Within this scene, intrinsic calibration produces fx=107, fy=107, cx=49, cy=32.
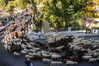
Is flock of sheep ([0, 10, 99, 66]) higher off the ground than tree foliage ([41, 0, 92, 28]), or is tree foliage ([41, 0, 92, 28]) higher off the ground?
tree foliage ([41, 0, 92, 28])

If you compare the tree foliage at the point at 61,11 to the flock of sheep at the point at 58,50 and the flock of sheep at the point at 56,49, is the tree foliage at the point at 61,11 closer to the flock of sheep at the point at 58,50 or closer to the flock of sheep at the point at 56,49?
the flock of sheep at the point at 56,49

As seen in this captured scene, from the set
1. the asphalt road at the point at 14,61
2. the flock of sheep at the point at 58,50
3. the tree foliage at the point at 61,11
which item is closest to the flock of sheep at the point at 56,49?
the flock of sheep at the point at 58,50

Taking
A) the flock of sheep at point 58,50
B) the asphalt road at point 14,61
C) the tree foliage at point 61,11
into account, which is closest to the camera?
the asphalt road at point 14,61

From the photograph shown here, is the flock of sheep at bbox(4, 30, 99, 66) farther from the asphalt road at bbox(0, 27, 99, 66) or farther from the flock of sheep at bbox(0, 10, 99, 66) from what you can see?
the asphalt road at bbox(0, 27, 99, 66)

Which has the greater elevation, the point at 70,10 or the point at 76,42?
the point at 70,10

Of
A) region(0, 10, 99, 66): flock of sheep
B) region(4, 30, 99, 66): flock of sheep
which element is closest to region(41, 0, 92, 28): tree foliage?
region(0, 10, 99, 66): flock of sheep

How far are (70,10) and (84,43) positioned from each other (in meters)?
7.67

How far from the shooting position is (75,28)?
76.5ft

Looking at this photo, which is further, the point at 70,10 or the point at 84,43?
the point at 70,10

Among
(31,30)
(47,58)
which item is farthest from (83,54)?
(31,30)

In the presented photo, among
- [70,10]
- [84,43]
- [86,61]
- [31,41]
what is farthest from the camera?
[70,10]

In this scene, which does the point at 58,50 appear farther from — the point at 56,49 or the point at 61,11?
the point at 61,11

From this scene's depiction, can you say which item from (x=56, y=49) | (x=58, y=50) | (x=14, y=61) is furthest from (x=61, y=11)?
(x=14, y=61)

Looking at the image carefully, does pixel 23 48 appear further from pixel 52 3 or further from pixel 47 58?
pixel 52 3
